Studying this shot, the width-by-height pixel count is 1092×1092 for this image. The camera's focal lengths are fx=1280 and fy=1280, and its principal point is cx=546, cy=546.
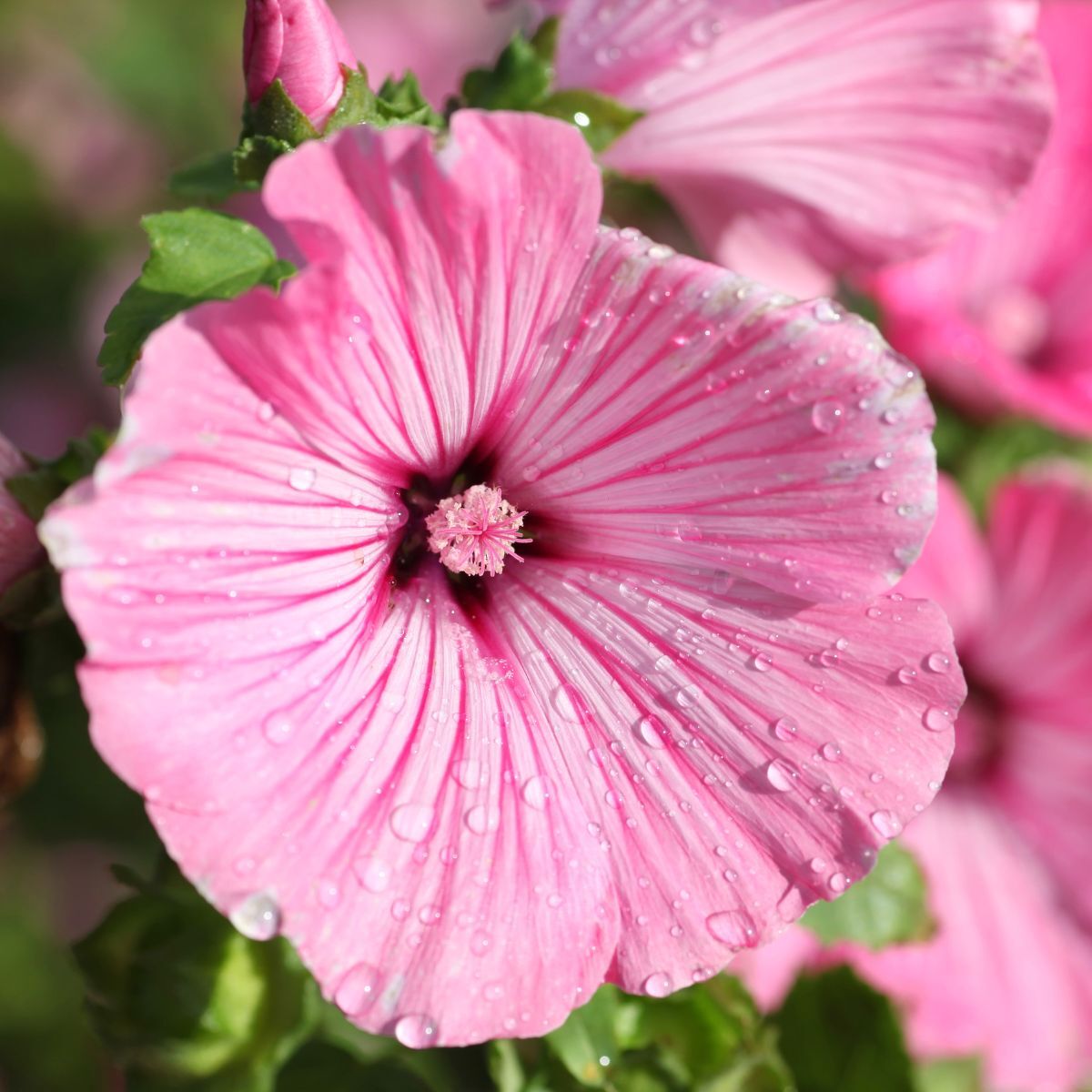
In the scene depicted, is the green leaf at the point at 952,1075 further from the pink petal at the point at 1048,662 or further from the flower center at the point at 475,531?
the flower center at the point at 475,531

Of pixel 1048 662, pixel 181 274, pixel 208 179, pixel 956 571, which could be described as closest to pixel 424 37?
pixel 956 571

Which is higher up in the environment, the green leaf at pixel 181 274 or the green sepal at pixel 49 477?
the green leaf at pixel 181 274

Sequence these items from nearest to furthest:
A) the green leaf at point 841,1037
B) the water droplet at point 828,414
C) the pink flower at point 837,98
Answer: the water droplet at point 828,414 < the pink flower at point 837,98 < the green leaf at point 841,1037

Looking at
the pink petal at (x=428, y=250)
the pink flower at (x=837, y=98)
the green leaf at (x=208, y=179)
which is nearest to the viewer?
the pink petal at (x=428, y=250)

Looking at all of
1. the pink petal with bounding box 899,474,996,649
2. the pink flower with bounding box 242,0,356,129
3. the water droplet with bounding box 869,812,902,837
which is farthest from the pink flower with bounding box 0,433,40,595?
the pink petal with bounding box 899,474,996,649

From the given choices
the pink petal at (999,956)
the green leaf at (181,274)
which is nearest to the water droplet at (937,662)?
the green leaf at (181,274)

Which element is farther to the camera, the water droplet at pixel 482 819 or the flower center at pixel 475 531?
the flower center at pixel 475 531

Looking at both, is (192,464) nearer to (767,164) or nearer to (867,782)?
(867,782)

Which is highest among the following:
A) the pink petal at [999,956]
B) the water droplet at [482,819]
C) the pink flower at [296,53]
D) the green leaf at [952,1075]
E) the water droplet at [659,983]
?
the pink flower at [296,53]
